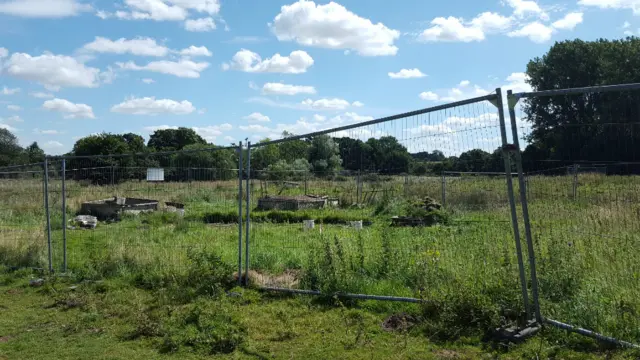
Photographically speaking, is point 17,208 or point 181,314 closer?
point 181,314

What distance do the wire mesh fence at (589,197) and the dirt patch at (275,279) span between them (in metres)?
3.62

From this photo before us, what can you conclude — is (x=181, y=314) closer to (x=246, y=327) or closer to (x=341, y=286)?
(x=246, y=327)

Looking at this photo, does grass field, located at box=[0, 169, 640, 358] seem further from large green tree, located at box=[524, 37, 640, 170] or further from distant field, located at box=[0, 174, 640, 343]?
large green tree, located at box=[524, 37, 640, 170]

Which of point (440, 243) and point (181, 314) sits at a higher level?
point (440, 243)

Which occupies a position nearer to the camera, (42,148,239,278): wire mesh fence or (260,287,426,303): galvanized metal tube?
(260,287,426,303): galvanized metal tube

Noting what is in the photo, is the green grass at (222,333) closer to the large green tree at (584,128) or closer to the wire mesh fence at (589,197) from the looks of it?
the wire mesh fence at (589,197)

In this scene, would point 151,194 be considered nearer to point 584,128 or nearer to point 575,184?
point 575,184

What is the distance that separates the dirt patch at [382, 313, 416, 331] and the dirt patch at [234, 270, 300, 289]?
6.71 ft

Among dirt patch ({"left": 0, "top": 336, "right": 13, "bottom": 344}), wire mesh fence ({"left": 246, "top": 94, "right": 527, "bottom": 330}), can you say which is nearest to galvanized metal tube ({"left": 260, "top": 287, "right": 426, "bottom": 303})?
wire mesh fence ({"left": 246, "top": 94, "right": 527, "bottom": 330})

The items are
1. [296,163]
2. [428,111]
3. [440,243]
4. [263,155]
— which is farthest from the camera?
[263,155]

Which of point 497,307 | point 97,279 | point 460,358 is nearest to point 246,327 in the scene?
point 460,358

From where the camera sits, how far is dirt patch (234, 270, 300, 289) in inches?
290

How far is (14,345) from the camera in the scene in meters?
5.59

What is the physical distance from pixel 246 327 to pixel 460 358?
2605 mm
